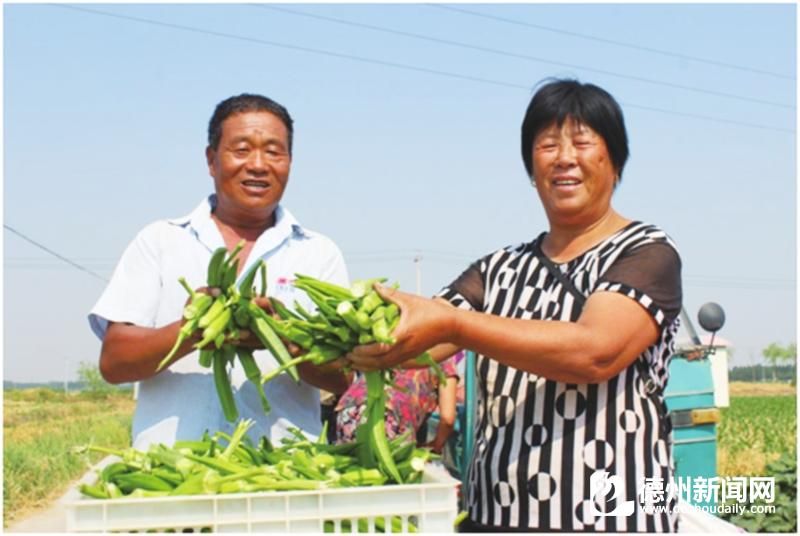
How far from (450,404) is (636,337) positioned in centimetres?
387

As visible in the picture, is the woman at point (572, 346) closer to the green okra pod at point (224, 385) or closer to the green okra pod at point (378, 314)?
the green okra pod at point (378, 314)

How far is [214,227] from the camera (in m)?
3.77

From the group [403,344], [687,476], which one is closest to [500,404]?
[403,344]

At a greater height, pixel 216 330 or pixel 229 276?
pixel 229 276

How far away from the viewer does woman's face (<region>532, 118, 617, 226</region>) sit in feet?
10.4

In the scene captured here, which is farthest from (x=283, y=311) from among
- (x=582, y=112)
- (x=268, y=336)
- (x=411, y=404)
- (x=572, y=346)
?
(x=411, y=404)

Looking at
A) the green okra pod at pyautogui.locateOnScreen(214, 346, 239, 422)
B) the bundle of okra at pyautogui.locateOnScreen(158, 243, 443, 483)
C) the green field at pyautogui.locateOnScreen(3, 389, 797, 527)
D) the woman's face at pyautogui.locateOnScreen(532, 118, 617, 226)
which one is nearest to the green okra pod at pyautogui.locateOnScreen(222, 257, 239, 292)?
the bundle of okra at pyautogui.locateOnScreen(158, 243, 443, 483)

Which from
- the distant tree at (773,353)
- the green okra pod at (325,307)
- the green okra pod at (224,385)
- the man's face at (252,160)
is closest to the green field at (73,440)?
the man's face at (252,160)

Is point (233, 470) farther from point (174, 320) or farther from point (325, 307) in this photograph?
point (174, 320)

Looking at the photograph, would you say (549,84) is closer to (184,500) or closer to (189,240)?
(189,240)

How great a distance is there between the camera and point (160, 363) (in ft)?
11.0

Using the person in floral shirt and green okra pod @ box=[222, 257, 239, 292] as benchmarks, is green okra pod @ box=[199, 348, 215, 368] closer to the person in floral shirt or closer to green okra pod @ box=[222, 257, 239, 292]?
green okra pod @ box=[222, 257, 239, 292]

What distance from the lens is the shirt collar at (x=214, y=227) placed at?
3.71 metres

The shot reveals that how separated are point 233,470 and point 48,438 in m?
18.3
